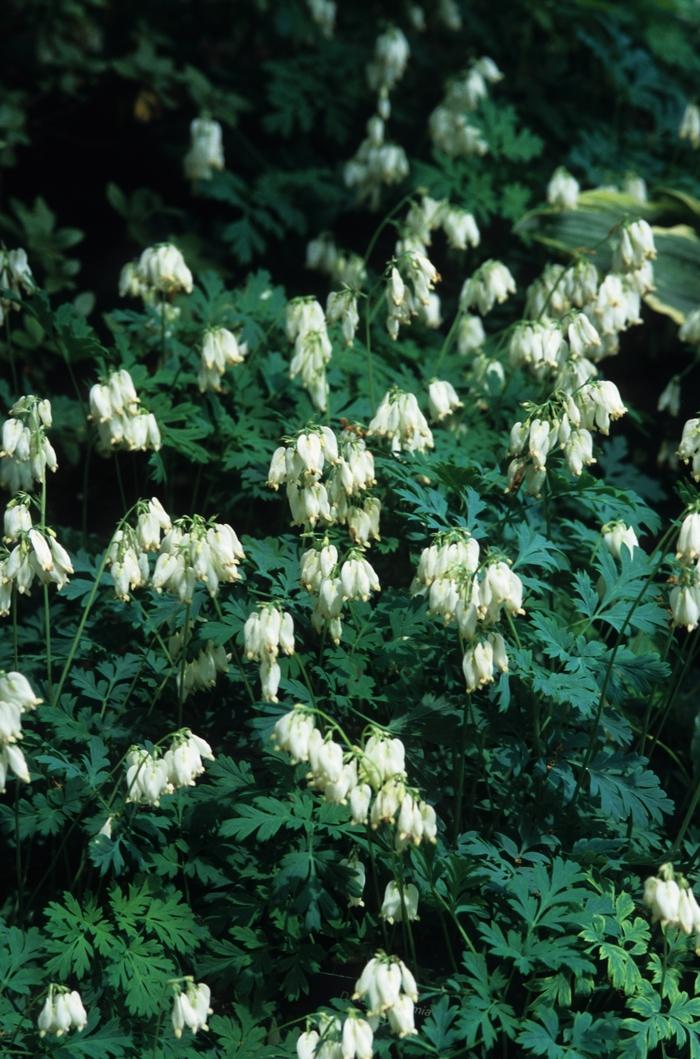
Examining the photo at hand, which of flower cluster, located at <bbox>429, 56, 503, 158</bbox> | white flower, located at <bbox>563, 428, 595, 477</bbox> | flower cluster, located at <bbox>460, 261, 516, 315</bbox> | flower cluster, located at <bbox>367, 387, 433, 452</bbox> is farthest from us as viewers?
flower cluster, located at <bbox>429, 56, 503, 158</bbox>

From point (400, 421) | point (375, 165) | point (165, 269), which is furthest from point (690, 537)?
point (375, 165)

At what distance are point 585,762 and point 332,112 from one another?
449 centimetres

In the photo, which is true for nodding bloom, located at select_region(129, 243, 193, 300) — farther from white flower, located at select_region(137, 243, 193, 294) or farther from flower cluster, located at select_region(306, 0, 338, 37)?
flower cluster, located at select_region(306, 0, 338, 37)

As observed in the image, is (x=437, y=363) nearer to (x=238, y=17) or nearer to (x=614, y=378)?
(x=614, y=378)

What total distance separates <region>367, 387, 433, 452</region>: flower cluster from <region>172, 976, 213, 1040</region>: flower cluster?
1816mm

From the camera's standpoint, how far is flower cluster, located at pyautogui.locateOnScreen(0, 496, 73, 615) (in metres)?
3.57

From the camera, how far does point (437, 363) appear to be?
5.20 metres

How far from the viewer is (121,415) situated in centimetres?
421

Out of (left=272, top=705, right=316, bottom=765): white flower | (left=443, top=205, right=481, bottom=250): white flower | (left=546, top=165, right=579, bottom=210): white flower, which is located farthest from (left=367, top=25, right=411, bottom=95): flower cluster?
(left=272, top=705, right=316, bottom=765): white flower

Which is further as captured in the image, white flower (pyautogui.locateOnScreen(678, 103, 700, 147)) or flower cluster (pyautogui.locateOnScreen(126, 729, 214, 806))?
white flower (pyautogui.locateOnScreen(678, 103, 700, 147))

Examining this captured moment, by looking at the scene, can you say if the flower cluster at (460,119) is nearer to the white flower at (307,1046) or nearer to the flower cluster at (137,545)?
the flower cluster at (137,545)

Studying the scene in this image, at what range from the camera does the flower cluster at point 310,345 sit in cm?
454

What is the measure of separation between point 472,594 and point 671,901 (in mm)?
922

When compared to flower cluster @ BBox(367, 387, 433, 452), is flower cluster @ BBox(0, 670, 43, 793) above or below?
below
